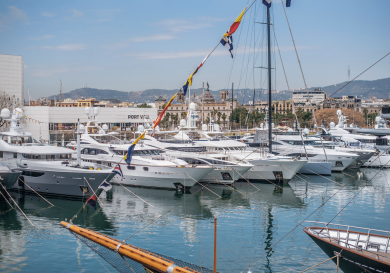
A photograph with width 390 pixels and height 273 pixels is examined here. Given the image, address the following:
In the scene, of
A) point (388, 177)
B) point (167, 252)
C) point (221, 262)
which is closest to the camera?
point (221, 262)

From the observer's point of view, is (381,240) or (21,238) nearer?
(381,240)

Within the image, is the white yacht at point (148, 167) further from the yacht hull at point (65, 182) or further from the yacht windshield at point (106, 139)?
the yacht hull at point (65, 182)

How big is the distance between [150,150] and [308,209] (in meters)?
15.3

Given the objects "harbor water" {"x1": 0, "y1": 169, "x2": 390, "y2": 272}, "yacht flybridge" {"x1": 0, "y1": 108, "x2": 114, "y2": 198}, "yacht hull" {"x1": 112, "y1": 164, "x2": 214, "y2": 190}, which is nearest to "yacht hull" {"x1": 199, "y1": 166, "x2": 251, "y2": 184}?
"harbor water" {"x1": 0, "y1": 169, "x2": 390, "y2": 272}

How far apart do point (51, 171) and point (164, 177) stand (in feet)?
27.9

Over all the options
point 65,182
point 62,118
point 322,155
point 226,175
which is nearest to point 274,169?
point 226,175

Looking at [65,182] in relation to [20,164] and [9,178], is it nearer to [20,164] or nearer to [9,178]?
[9,178]

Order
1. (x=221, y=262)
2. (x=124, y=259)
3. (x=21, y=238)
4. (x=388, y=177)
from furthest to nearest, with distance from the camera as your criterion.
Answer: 1. (x=388, y=177)
2. (x=21, y=238)
3. (x=221, y=262)
4. (x=124, y=259)

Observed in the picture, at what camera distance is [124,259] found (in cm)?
1170

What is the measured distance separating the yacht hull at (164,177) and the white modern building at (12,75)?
151 feet

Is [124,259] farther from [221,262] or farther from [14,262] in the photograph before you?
[14,262]

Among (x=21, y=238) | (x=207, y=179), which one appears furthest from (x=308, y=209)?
(x=21, y=238)

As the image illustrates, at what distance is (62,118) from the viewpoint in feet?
237

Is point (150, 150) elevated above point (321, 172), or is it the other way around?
point (150, 150)
